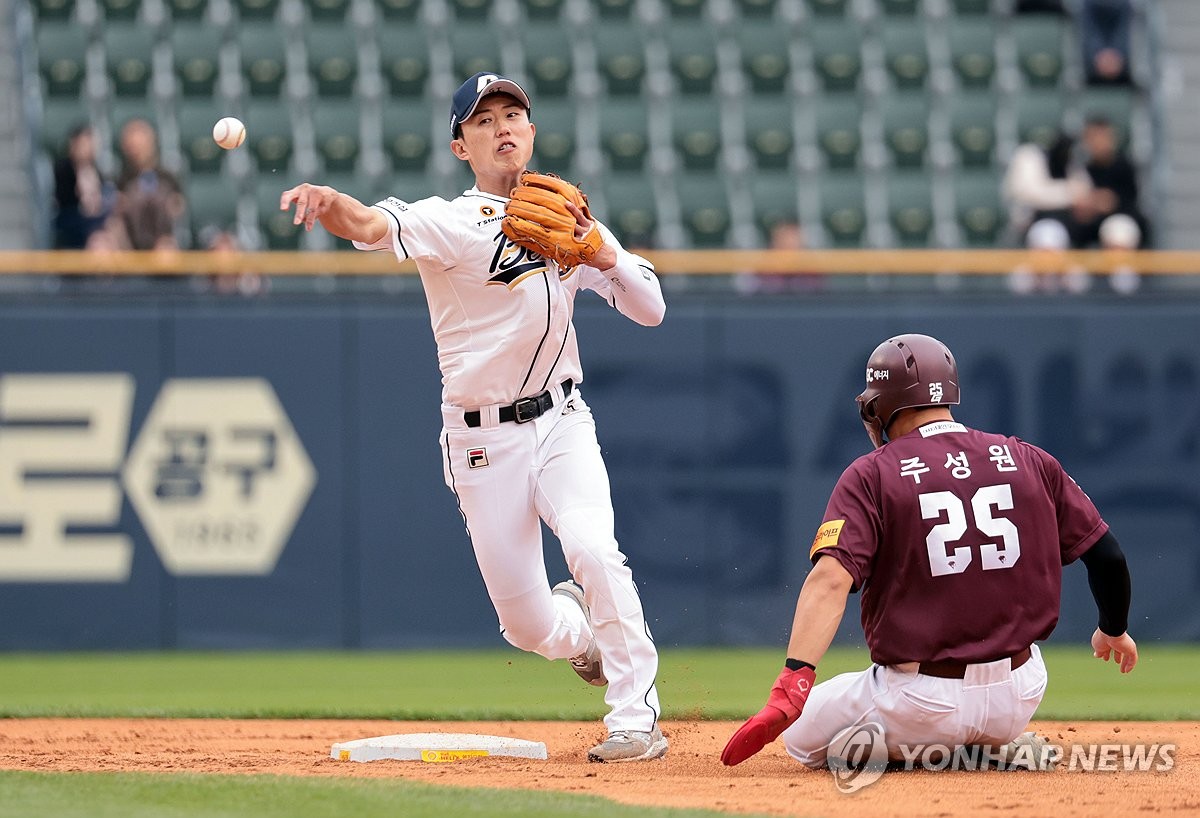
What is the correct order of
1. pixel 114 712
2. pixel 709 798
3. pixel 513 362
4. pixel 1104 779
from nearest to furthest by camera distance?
pixel 709 798 → pixel 1104 779 → pixel 513 362 → pixel 114 712

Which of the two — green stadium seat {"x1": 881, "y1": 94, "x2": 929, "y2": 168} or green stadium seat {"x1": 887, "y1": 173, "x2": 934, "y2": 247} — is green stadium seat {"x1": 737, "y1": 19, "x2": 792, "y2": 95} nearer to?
green stadium seat {"x1": 881, "y1": 94, "x2": 929, "y2": 168}

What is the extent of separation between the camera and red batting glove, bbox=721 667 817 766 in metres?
4.77

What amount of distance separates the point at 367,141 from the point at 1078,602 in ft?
20.8

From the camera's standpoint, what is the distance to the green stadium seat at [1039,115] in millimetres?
13359

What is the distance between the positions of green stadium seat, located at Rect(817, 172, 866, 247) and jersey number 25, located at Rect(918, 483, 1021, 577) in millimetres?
8147

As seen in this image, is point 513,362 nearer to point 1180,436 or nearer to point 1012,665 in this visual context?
point 1012,665

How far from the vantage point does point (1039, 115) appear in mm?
13484

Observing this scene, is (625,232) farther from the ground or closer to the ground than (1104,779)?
farther from the ground

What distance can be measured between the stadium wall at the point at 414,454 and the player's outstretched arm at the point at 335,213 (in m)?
4.46

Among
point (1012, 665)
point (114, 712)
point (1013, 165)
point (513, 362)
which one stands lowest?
point (114, 712)

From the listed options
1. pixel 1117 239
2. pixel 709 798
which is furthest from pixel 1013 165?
pixel 709 798

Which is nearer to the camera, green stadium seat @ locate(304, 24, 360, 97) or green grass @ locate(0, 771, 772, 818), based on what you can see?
green grass @ locate(0, 771, 772, 818)

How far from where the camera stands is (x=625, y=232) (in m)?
12.6

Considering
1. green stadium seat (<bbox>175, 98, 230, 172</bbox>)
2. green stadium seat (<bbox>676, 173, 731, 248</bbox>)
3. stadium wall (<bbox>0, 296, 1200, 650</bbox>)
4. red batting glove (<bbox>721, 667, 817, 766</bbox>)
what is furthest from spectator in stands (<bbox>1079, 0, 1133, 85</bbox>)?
red batting glove (<bbox>721, 667, 817, 766</bbox>)
